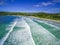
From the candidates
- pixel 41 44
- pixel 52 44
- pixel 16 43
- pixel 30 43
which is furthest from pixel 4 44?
pixel 52 44

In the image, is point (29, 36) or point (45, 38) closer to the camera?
point (45, 38)

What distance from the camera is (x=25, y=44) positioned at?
754 cm

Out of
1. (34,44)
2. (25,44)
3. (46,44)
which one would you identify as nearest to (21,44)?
(25,44)

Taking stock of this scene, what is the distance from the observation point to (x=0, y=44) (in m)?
7.32

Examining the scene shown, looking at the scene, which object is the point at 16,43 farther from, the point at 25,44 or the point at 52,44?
the point at 52,44

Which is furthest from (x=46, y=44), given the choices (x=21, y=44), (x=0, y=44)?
(x=0, y=44)

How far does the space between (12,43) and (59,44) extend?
102 inches

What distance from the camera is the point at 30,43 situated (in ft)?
25.2

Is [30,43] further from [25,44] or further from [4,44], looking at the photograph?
[4,44]

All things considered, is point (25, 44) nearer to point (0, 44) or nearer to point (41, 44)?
point (41, 44)

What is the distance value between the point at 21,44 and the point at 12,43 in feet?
1.68

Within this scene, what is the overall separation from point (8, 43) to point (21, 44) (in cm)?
73

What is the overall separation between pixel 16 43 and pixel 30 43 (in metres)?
0.78

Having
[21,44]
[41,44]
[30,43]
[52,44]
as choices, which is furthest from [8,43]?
[52,44]
